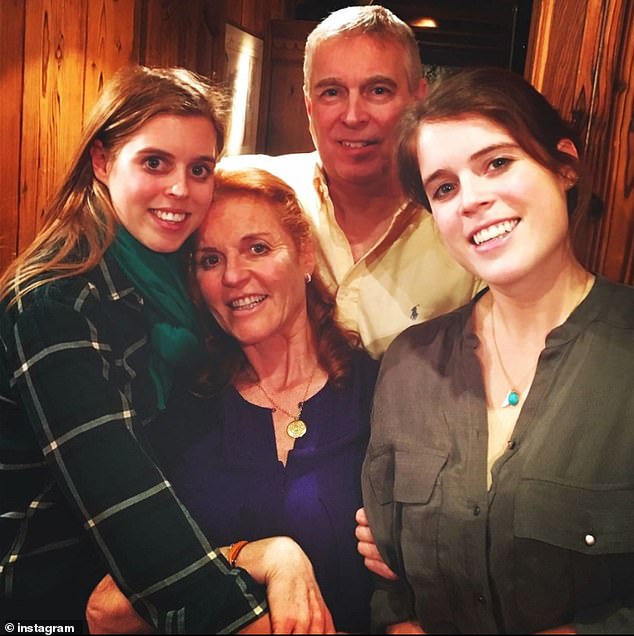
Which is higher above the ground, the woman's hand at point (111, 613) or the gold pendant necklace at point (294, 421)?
the gold pendant necklace at point (294, 421)

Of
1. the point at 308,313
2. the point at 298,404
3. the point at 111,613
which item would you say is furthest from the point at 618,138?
the point at 111,613

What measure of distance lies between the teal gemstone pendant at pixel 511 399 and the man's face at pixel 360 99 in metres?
0.43

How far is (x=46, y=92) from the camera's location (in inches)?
51.4

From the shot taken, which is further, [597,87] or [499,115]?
[597,87]

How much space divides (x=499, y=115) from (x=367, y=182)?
254 mm

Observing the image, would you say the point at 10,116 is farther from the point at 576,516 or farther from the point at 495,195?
the point at 576,516

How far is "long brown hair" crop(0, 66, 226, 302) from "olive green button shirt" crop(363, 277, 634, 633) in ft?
2.03

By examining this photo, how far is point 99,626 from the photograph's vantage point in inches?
49.6

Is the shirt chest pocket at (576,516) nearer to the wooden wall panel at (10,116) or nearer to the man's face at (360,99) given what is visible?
the man's face at (360,99)

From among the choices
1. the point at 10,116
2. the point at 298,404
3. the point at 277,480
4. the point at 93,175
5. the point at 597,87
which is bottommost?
the point at 277,480

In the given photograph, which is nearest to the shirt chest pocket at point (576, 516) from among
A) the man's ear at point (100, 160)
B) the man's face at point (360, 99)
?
the man's face at point (360, 99)

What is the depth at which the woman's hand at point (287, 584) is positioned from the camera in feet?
3.95

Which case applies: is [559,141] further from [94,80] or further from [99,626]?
[99,626]

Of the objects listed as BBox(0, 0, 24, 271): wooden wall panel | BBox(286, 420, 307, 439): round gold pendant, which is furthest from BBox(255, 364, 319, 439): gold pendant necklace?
BBox(0, 0, 24, 271): wooden wall panel
